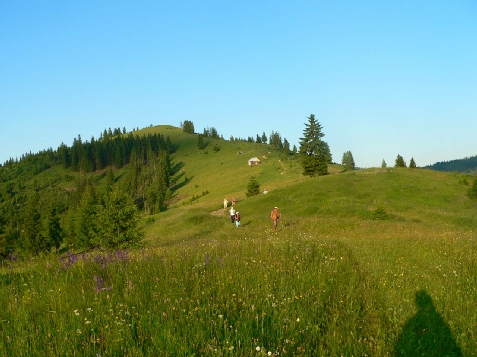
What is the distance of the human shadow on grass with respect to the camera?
4.83 meters

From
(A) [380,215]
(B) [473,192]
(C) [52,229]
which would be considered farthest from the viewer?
(C) [52,229]

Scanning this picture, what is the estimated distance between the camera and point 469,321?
18.9 feet

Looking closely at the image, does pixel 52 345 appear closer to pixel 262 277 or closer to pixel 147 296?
pixel 147 296

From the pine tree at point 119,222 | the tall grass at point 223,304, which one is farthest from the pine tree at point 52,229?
the tall grass at point 223,304

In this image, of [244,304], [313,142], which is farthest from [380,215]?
[313,142]

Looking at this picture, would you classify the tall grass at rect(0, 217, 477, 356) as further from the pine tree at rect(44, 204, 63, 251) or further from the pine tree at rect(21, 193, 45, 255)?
the pine tree at rect(21, 193, 45, 255)

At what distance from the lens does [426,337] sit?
17.0 ft

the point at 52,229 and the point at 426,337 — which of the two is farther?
the point at 52,229

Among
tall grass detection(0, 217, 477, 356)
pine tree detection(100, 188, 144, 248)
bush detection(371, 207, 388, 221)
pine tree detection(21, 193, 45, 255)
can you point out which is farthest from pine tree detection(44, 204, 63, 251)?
tall grass detection(0, 217, 477, 356)

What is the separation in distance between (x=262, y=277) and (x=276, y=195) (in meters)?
47.4

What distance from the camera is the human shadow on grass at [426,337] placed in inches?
190

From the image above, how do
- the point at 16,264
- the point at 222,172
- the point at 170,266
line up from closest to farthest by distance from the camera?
the point at 170,266 → the point at 16,264 → the point at 222,172

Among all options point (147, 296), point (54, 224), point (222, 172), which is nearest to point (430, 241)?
point (147, 296)

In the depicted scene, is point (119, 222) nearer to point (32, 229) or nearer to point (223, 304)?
point (223, 304)
